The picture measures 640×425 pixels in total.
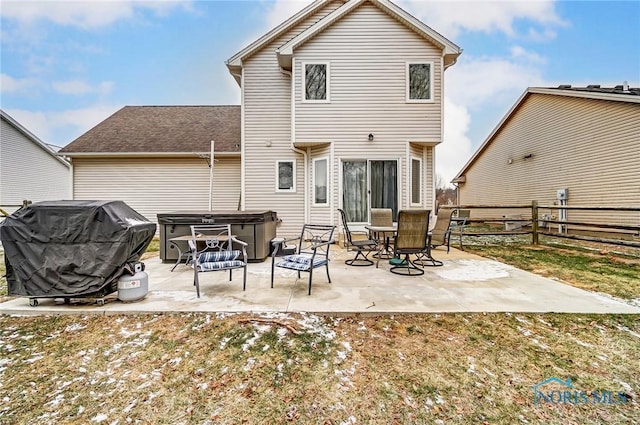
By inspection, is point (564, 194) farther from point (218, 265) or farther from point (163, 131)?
point (163, 131)

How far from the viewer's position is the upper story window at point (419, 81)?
844cm

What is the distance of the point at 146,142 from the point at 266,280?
1000 centimetres

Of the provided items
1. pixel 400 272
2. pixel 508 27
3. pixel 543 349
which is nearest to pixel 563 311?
pixel 543 349

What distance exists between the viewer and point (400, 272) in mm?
5270

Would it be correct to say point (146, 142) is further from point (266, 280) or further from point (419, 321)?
point (419, 321)

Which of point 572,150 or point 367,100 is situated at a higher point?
point 367,100

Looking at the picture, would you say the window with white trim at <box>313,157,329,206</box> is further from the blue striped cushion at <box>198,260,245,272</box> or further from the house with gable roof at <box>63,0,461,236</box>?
the blue striped cushion at <box>198,260,245,272</box>

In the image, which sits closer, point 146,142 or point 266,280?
point 266,280

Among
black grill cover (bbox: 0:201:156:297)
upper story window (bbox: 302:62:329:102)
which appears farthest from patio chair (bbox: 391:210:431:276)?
upper story window (bbox: 302:62:329:102)

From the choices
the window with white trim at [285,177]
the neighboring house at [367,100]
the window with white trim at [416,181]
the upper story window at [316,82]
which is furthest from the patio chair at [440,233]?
the window with white trim at [285,177]

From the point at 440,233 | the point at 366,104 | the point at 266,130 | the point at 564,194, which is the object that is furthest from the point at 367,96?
the point at 564,194

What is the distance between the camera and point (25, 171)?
13.9 m

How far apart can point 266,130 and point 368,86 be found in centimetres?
346

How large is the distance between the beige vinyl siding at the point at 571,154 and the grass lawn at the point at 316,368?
970cm
